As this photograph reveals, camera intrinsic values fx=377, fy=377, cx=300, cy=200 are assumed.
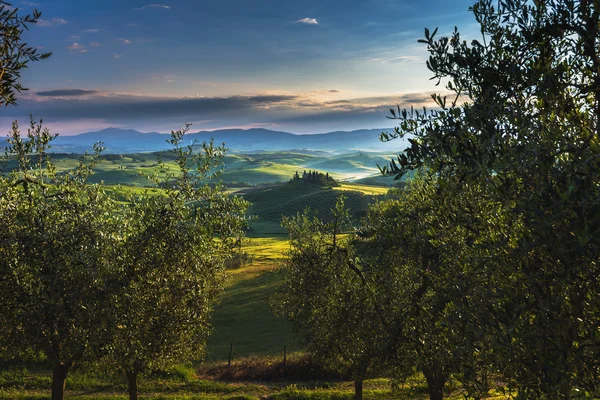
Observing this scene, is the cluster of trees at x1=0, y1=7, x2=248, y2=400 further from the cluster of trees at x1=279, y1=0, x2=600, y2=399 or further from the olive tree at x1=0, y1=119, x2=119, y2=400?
the cluster of trees at x1=279, y1=0, x2=600, y2=399

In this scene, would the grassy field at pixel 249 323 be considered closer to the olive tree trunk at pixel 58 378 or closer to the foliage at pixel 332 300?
the foliage at pixel 332 300

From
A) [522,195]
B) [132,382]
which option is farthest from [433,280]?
[132,382]

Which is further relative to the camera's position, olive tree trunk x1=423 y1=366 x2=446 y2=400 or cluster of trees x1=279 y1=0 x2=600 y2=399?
olive tree trunk x1=423 y1=366 x2=446 y2=400

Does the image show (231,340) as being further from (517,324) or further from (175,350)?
(517,324)

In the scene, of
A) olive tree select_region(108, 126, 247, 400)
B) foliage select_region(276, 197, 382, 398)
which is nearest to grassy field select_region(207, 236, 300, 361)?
foliage select_region(276, 197, 382, 398)

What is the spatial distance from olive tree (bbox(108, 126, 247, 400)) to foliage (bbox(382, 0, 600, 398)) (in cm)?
1338

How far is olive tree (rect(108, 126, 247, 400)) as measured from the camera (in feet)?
68.1

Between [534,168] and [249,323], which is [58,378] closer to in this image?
[534,168]

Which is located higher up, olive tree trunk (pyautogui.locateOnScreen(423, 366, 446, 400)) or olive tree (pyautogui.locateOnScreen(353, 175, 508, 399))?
olive tree (pyautogui.locateOnScreen(353, 175, 508, 399))

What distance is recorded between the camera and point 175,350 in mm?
22547

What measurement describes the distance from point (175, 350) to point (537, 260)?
2002 centimetres

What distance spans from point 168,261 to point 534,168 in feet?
60.3

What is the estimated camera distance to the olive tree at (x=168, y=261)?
68.1 feet

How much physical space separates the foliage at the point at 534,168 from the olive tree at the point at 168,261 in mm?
13377
